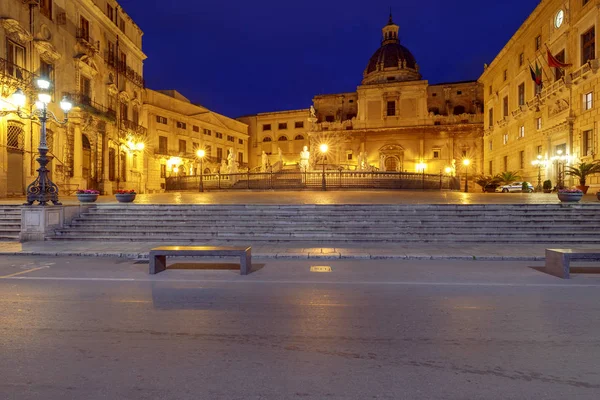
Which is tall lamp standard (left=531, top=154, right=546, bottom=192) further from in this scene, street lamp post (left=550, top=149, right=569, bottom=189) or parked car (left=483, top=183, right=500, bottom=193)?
parked car (left=483, top=183, right=500, bottom=193)

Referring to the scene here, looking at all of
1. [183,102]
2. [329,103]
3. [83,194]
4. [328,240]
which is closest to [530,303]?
[328,240]

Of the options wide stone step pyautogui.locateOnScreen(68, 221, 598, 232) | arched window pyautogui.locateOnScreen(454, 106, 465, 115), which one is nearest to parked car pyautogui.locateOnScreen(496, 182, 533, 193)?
wide stone step pyautogui.locateOnScreen(68, 221, 598, 232)

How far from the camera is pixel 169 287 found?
676 centimetres

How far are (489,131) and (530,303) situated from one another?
4853cm

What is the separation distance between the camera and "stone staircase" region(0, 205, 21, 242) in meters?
12.9

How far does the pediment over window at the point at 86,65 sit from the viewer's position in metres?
29.7

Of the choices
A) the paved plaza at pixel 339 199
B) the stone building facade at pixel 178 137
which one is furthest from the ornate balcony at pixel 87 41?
the stone building facade at pixel 178 137

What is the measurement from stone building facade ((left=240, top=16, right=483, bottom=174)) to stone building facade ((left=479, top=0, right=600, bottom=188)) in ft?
37.3

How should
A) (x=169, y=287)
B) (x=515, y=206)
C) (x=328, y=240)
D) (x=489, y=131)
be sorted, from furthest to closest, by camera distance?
(x=489, y=131), (x=515, y=206), (x=328, y=240), (x=169, y=287)

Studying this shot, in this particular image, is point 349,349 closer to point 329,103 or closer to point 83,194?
point 83,194

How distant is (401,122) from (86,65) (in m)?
43.3

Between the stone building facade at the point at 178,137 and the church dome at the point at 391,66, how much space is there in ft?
83.7

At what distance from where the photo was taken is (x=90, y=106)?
3081 cm

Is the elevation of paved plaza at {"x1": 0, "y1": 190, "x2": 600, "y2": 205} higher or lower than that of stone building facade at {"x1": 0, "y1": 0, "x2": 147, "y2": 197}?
lower
